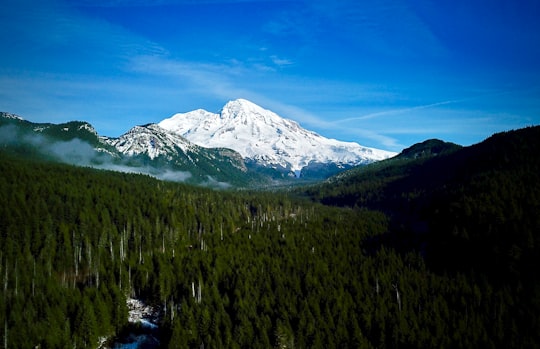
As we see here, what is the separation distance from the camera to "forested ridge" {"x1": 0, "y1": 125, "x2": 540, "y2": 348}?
6725 centimetres

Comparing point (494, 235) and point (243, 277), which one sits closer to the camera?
point (243, 277)

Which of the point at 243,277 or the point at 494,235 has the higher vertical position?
the point at 494,235

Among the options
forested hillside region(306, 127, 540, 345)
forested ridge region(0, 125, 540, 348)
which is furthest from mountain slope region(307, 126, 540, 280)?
forested ridge region(0, 125, 540, 348)

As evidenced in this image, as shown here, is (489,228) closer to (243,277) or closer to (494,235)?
(494,235)

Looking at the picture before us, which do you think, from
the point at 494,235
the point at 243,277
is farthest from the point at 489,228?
the point at 243,277

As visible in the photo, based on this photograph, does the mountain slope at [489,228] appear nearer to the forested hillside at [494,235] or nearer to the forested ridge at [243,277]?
the forested hillside at [494,235]

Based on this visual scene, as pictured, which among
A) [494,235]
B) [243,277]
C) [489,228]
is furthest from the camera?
[489,228]

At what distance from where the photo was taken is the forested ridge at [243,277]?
221 ft

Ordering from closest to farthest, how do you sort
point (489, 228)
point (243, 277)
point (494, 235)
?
point (243, 277)
point (494, 235)
point (489, 228)

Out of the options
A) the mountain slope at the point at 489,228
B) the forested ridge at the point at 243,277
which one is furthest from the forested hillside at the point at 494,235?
the forested ridge at the point at 243,277

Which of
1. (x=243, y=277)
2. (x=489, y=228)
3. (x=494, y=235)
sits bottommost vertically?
(x=243, y=277)

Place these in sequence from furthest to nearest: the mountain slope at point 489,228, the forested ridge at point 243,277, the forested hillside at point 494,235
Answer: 1. the mountain slope at point 489,228
2. the forested hillside at point 494,235
3. the forested ridge at point 243,277

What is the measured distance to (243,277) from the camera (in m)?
93.6

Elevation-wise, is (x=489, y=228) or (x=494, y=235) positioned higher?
(x=489, y=228)
